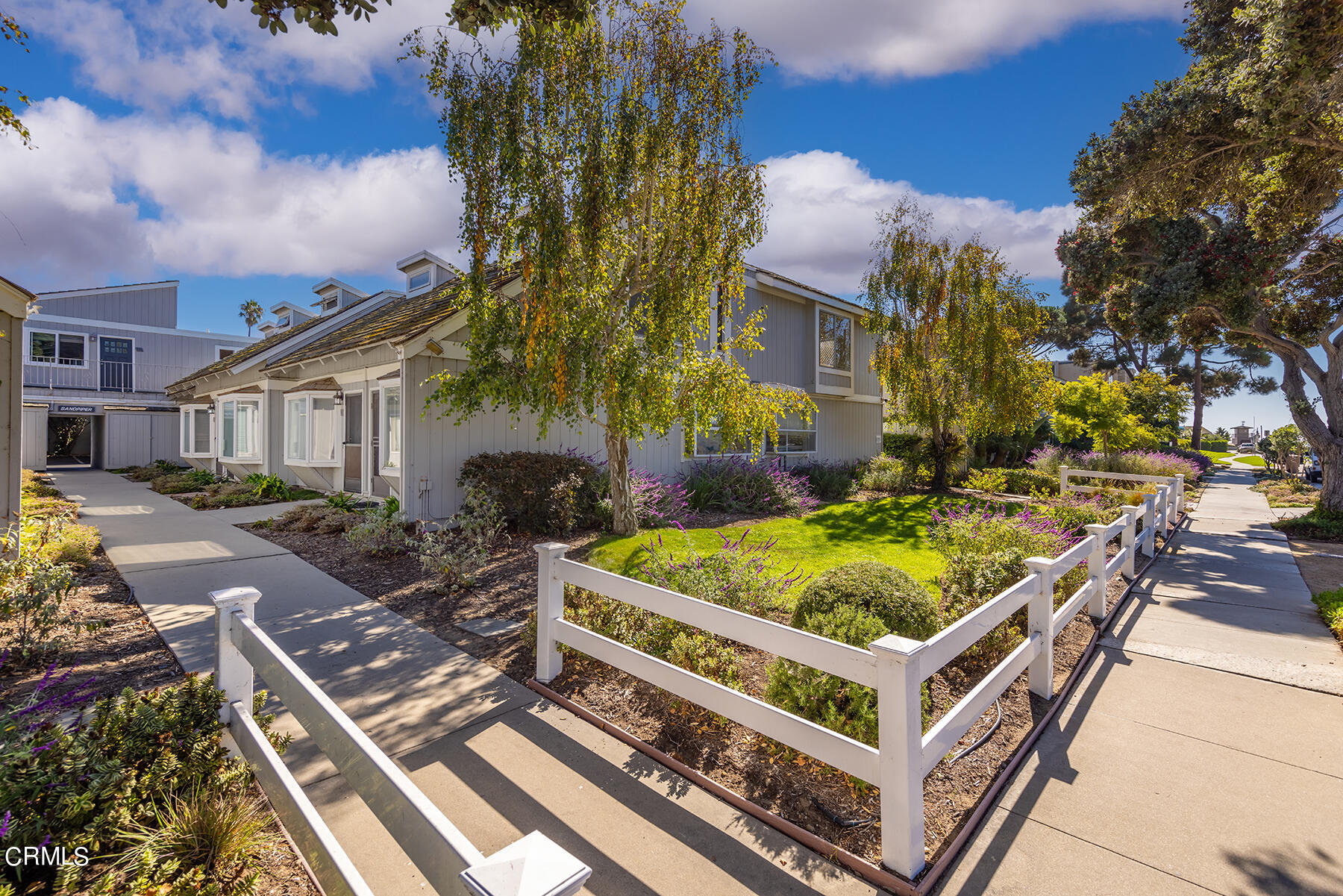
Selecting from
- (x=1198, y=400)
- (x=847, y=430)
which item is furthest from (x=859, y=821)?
(x=1198, y=400)

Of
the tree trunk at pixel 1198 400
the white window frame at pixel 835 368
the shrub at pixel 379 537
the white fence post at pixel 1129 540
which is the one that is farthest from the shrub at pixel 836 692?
the tree trunk at pixel 1198 400

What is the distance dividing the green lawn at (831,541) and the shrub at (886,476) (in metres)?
3.27

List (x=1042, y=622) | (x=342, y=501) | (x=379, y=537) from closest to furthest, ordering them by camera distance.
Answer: (x=1042, y=622) → (x=379, y=537) → (x=342, y=501)

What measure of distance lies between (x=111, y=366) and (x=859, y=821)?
3307cm

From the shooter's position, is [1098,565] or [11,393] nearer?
[1098,565]

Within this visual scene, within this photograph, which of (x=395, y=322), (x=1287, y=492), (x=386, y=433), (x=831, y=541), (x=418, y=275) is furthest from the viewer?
(x=1287, y=492)

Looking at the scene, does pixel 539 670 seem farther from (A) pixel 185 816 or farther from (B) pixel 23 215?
(B) pixel 23 215

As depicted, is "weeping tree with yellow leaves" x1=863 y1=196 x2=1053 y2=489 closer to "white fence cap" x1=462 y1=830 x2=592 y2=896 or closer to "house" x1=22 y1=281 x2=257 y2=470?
"white fence cap" x1=462 y1=830 x2=592 y2=896

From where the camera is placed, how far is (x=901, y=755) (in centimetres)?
242

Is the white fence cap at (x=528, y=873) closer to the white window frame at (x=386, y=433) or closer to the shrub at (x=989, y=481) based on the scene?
the white window frame at (x=386, y=433)

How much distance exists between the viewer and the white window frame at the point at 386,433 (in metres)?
9.82

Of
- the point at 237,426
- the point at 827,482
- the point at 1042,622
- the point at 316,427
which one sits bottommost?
the point at 1042,622

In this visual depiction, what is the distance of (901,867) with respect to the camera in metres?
2.41

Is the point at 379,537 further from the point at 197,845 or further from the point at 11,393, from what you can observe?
the point at 197,845
